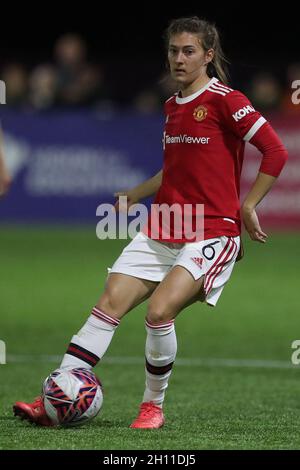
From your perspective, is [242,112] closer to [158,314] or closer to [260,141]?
[260,141]

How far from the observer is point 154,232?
280 inches

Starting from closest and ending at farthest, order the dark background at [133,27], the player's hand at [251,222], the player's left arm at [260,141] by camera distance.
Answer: the player's hand at [251,222] → the player's left arm at [260,141] → the dark background at [133,27]

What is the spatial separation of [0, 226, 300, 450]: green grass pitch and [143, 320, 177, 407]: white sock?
0.22m

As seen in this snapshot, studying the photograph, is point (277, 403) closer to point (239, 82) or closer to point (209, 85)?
point (209, 85)

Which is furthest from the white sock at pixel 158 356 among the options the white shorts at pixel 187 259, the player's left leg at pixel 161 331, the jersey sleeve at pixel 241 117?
the jersey sleeve at pixel 241 117

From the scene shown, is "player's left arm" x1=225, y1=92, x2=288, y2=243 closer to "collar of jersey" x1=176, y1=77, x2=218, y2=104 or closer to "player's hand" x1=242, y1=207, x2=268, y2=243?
"player's hand" x1=242, y1=207, x2=268, y2=243

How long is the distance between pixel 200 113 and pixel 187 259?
84 centimetres

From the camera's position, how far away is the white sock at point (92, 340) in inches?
272

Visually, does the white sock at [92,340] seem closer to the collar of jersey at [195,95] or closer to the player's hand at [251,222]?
the player's hand at [251,222]

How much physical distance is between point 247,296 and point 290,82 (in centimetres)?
760

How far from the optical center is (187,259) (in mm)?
6812

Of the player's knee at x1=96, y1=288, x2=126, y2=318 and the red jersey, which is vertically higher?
the red jersey

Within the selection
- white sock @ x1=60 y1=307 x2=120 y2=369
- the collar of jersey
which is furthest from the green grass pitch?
the collar of jersey

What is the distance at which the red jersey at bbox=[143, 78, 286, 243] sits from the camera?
273 inches
